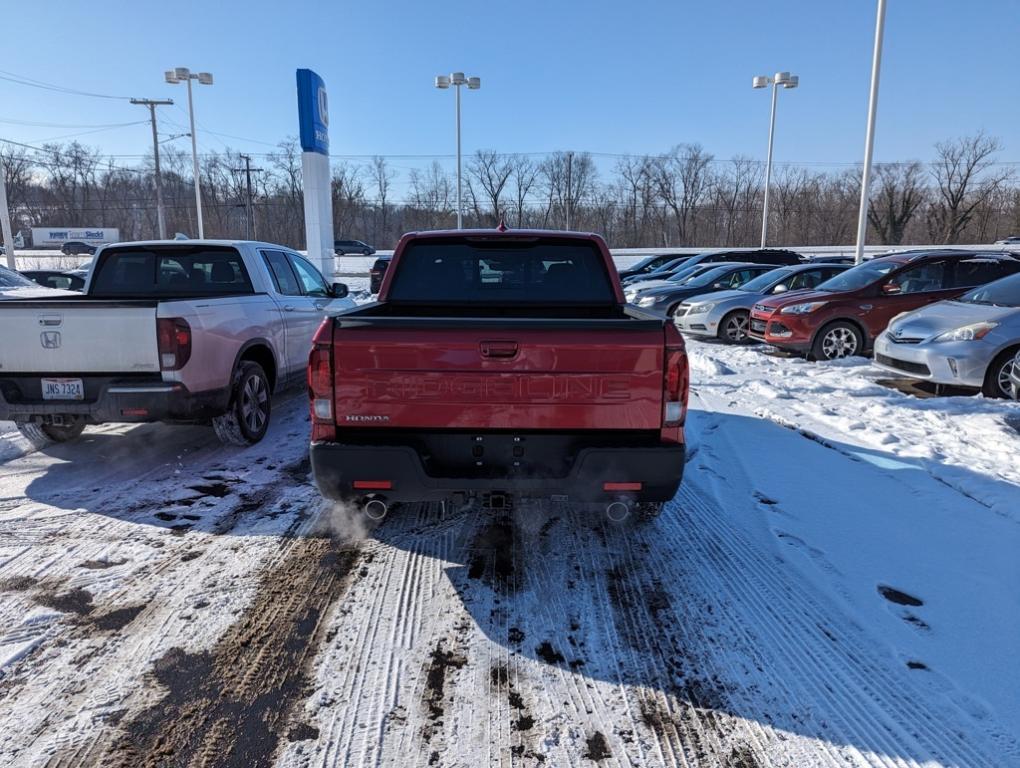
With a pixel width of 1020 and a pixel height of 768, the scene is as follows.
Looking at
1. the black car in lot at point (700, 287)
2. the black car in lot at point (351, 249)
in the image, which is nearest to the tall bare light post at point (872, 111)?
the black car in lot at point (700, 287)

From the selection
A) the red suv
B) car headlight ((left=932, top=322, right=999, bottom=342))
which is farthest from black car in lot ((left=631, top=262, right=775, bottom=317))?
car headlight ((left=932, top=322, right=999, bottom=342))

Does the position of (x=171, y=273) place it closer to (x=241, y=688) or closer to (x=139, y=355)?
(x=139, y=355)

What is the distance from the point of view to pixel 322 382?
3.15 meters

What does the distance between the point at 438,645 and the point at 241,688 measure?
2.80 feet

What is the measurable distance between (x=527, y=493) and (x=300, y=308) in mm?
4879

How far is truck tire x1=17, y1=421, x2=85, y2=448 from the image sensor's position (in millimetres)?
5850

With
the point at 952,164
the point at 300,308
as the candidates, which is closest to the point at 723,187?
the point at 952,164

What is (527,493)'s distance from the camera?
3.23 m

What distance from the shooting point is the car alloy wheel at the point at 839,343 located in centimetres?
1023

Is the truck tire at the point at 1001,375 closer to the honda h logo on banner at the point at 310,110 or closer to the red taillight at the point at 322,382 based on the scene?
the red taillight at the point at 322,382

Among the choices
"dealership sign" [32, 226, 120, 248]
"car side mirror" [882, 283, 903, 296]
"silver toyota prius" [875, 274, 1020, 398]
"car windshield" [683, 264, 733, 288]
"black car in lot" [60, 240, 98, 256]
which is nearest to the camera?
"silver toyota prius" [875, 274, 1020, 398]

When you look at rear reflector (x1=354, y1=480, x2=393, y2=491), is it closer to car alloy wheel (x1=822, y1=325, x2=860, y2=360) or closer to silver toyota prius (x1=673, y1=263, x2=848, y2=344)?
car alloy wheel (x1=822, y1=325, x2=860, y2=360)

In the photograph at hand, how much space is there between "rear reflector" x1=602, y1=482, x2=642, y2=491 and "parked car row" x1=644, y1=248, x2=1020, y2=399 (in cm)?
606

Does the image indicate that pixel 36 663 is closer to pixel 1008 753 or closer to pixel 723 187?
pixel 1008 753
